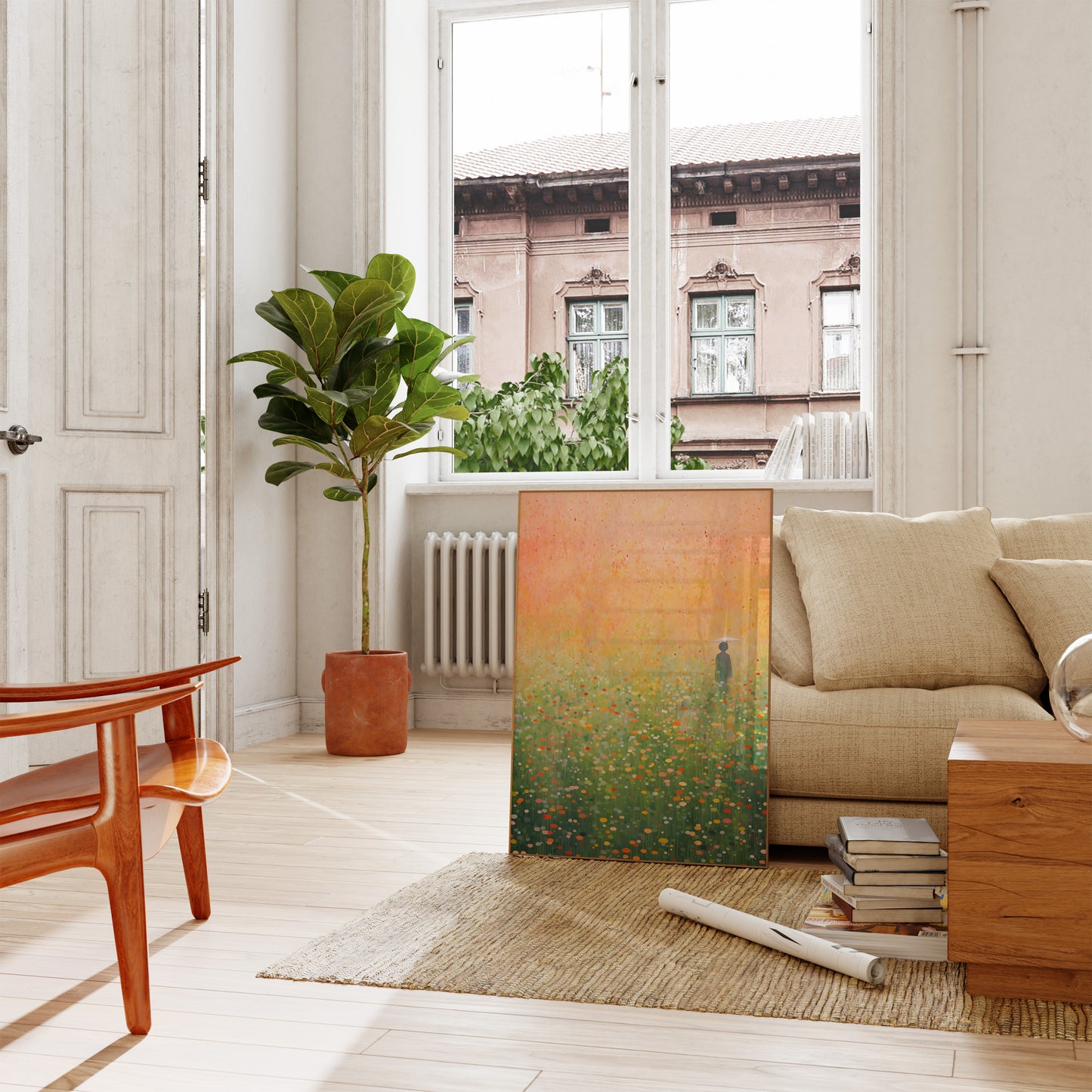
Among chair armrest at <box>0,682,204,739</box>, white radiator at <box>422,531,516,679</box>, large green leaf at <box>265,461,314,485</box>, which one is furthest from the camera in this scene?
white radiator at <box>422,531,516,679</box>

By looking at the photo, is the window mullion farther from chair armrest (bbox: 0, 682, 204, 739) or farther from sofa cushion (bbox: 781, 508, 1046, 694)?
chair armrest (bbox: 0, 682, 204, 739)

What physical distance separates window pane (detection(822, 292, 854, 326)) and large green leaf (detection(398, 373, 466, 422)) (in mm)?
1569

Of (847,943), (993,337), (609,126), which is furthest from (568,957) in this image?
(609,126)

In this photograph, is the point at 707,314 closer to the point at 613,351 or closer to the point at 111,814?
the point at 613,351

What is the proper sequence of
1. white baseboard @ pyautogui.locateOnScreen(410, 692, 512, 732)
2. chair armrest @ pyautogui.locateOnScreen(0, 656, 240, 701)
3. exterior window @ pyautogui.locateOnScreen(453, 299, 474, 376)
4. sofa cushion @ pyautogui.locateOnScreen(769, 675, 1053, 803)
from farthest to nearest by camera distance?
exterior window @ pyautogui.locateOnScreen(453, 299, 474, 376)
white baseboard @ pyautogui.locateOnScreen(410, 692, 512, 732)
sofa cushion @ pyautogui.locateOnScreen(769, 675, 1053, 803)
chair armrest @ pyautogui.locateOnScreen(0, 656, 240, 701)

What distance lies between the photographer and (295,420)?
437 centimetres

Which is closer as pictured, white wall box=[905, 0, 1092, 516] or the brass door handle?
the brass door handle

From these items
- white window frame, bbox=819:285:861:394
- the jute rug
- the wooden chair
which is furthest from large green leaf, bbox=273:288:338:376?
the wooden chair

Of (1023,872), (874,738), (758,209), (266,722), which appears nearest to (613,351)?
(758,209)

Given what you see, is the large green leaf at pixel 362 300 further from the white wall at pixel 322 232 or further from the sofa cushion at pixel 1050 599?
the sofa cushion at pixel 1050 599

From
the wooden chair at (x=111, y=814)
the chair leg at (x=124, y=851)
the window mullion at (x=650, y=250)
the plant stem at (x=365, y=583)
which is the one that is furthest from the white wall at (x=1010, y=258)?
the chair leg at (x=124, y=851)

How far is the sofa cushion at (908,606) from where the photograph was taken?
291 cm

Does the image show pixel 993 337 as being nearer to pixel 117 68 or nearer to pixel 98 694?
pixel 117 68

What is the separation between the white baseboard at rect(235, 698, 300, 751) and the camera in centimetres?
448
